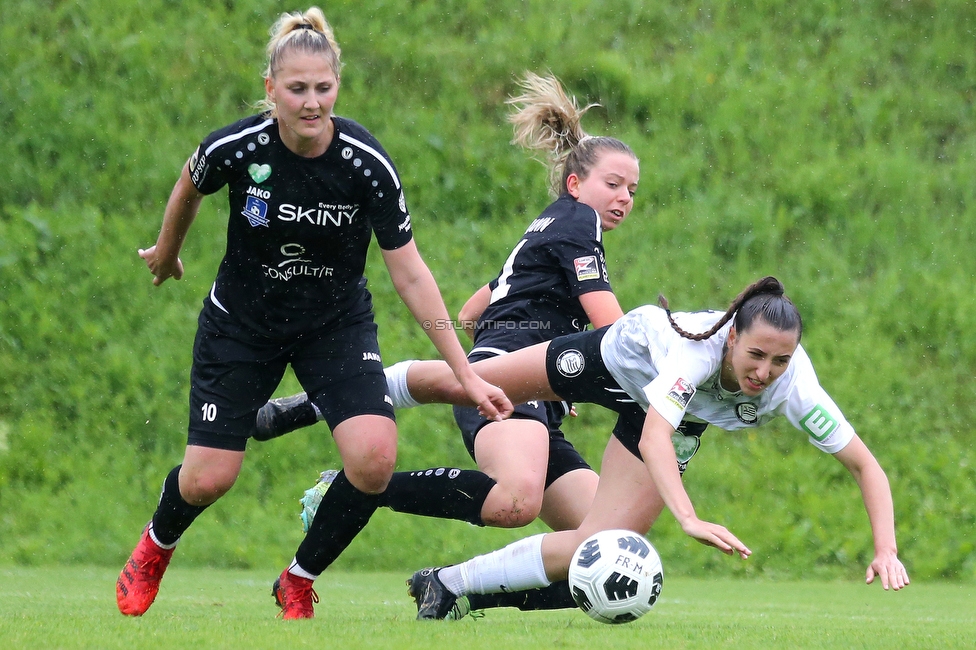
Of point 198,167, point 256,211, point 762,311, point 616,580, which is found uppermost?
point 762,311

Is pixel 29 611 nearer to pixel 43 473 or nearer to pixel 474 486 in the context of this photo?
pixel 474 486

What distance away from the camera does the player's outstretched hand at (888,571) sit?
11.5 feet

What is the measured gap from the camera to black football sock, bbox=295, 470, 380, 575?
14.9 feet

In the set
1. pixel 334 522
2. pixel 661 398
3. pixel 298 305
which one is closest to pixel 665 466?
pixel 661 398

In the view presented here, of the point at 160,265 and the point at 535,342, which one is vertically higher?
the point at 160,265

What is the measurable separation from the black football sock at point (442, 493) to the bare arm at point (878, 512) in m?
1.54

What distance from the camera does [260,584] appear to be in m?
7.50

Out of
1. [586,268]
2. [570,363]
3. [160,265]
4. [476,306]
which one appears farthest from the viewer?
[476,306]

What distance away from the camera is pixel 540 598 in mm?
5000

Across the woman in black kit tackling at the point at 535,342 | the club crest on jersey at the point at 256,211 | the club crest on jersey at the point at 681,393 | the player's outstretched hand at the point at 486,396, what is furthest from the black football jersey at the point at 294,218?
the club crest on jersey at the point at 681,393

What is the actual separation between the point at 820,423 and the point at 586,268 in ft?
4.79

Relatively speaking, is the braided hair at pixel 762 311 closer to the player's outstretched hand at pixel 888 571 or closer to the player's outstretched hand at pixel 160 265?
the player's outstretched hand at pixel 888 571

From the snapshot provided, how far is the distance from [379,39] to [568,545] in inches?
369

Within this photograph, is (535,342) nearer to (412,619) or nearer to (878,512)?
(412,619)
